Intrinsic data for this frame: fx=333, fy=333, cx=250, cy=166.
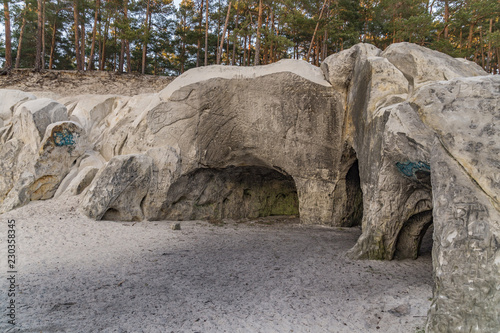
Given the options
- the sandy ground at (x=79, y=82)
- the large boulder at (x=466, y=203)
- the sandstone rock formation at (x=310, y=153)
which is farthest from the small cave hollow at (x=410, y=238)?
the sandy ground at (x=79, y=82)

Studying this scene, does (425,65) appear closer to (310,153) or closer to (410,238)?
(410,238)

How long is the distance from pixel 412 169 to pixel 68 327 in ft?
17.1

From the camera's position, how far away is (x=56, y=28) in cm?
2147

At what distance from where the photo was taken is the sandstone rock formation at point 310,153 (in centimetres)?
341

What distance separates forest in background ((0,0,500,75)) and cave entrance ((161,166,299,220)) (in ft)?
19.8

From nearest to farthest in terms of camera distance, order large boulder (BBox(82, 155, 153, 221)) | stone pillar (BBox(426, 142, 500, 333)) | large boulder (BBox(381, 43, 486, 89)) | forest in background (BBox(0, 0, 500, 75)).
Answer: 1. stone pillar (BBox(426, 142, 500, 333))
2. large boulder (BBox(381, 43, 486, 89))
3. large boulder (BBox(82, 155, 153, 221))
4. forest in background (BBox(0, 0, 500, 75))

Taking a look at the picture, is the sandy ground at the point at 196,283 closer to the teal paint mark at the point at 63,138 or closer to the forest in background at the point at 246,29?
the teal paint mark at the point at 63,138

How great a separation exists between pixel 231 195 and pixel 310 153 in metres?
3.15

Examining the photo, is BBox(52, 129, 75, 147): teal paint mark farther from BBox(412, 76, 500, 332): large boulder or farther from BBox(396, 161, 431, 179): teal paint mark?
BBox(412, 76, 500, 332): large boulder

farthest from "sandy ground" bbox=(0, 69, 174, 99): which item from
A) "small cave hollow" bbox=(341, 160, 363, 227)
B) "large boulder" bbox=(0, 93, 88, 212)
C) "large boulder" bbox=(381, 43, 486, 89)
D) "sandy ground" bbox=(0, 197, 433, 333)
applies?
"large boulder" bbox=(381, 43, 486, 89)

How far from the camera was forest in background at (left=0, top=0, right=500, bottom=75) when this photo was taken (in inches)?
594

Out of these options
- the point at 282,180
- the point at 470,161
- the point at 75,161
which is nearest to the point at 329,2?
the point at 282,180

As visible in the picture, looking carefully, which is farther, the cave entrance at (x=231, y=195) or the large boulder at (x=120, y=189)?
the cave entrance at (x=231, y=195)

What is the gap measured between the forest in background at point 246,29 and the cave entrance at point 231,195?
19.8ft
